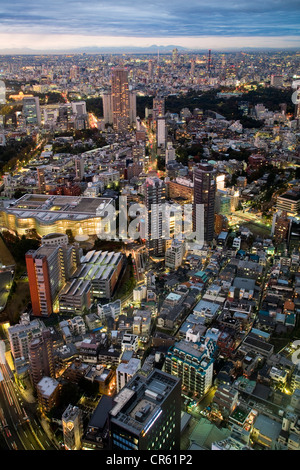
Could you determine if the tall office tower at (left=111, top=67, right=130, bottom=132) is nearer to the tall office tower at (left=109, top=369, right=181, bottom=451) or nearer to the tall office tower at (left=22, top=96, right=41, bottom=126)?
the tall office tower at (left=22, top=96, right=41, bottom=126)

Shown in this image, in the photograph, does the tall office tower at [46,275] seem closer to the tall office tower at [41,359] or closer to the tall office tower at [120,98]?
the tall office tower at [41,359]

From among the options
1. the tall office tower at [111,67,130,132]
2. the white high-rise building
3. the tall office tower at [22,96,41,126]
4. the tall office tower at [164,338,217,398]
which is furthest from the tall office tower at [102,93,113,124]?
the tall office tower at [164,338,217,398]

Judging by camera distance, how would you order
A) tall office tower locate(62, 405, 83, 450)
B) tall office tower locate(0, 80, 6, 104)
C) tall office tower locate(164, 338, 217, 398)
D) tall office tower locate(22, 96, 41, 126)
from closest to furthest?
tall office tower locate(62, 405, 83, 450), tall office tower locate(164, 338, 217, 398), tall office tower locate(22, 96, 41, 126), tall office tower locate(0, 80, 6, 104)

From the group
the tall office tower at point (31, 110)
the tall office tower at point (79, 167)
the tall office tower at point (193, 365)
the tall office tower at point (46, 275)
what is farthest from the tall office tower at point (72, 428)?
the tall office tower at point (31, 110)

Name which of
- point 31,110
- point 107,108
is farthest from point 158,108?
point 31,110

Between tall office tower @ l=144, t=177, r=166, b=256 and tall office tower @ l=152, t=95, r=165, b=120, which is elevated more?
tall office tower @ l=152, t=95, r=165, b=120
